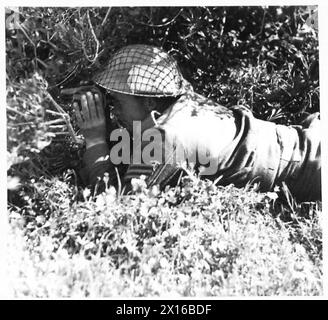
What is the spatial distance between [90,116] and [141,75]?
0.32m

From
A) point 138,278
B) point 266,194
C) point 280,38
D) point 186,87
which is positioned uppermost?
point 280,38

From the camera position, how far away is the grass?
8.65ft

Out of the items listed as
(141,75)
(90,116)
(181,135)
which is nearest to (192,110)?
(181,135)

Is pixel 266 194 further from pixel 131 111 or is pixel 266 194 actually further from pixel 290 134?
pixel 131 111

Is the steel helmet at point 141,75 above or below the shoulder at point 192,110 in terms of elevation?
above

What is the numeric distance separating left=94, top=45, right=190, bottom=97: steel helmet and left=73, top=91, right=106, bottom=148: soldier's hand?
0.32ft

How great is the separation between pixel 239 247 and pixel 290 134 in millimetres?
738

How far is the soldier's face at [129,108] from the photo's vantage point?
3250 millimetres

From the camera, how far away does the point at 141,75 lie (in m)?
3.18

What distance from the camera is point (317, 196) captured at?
3215 millimetres

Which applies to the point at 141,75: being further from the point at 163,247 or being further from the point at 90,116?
the point at 163,247

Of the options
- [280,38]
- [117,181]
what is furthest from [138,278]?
[280,38]

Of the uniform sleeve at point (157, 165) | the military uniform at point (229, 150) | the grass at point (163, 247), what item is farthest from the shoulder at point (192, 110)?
the grass at point (163, 247)

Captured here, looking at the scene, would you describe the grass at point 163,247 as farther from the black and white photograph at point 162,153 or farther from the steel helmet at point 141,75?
the steel helmet at point 141,75
